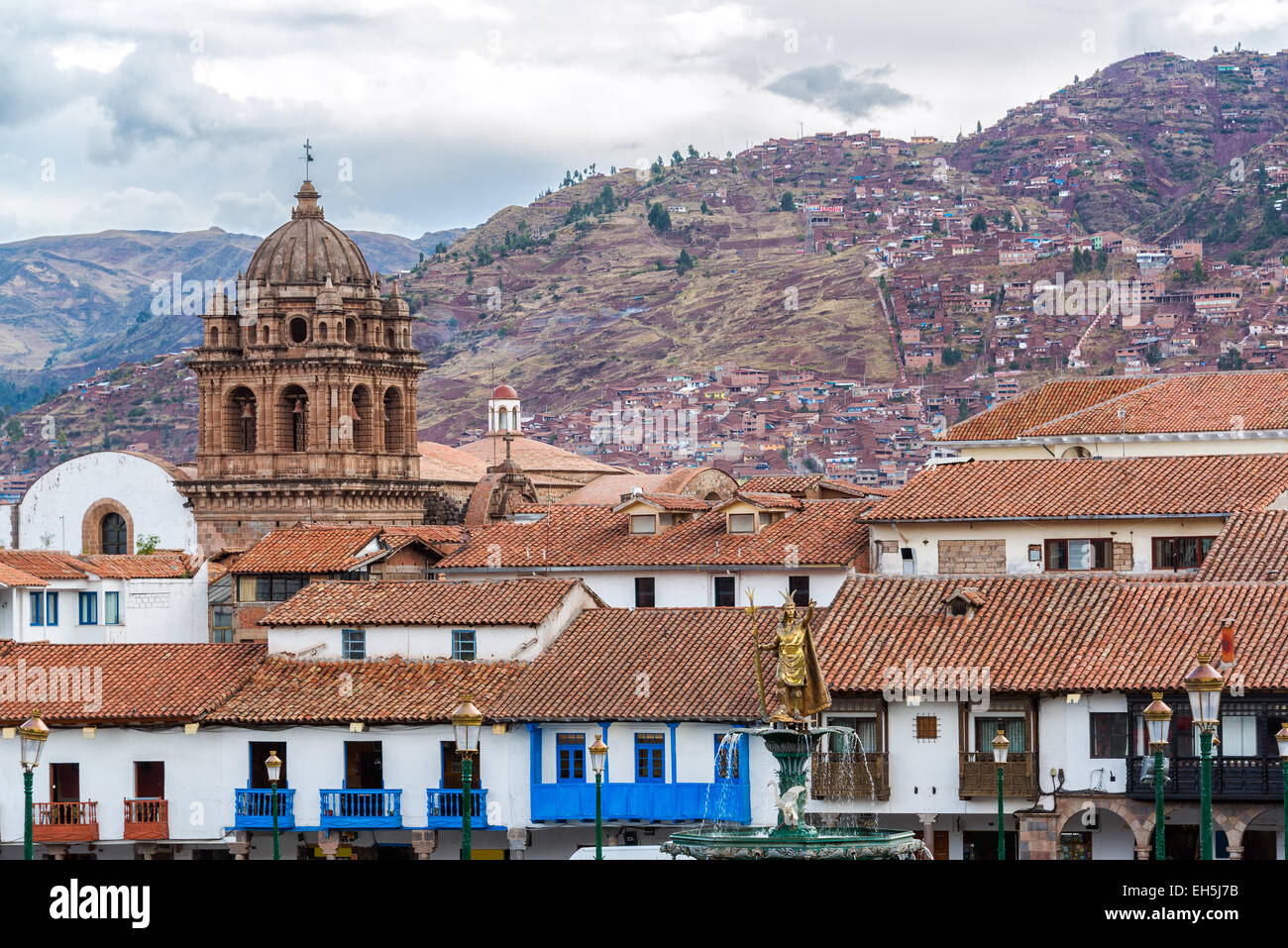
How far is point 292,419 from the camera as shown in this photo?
3797 inches

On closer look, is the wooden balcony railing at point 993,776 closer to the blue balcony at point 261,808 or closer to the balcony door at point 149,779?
the blue balcony at point 261,808

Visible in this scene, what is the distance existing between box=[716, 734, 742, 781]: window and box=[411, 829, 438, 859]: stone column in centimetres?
567

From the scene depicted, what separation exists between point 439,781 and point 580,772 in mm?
2662

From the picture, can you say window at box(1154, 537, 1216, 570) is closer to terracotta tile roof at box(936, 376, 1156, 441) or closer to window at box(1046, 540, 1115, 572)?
window at box(1046, 540, 1115, 572)

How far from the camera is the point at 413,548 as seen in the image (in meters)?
69.7

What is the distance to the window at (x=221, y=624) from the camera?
230ft

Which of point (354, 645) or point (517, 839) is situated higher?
point (354, 645)

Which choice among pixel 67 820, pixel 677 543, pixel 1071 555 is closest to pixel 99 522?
pixel 677 543

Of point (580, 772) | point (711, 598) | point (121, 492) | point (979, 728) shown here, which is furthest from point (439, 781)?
point (121, 492)

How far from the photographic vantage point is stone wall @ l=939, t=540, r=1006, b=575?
2147 inches

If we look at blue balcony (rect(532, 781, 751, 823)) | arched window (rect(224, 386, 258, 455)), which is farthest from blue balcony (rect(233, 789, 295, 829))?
arched window (rect(224, 386, 258, 455))

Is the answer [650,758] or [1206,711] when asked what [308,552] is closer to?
[650,758]

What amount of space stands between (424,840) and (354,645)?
204 inches

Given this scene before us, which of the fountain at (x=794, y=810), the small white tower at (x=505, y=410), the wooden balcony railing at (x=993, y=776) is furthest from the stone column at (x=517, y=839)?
the small white tower at (x=505, y=410)
